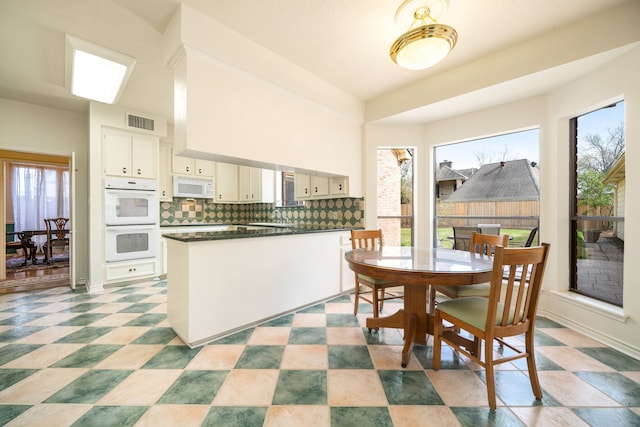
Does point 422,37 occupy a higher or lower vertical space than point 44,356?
higher

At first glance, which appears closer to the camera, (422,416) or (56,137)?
(422,416)

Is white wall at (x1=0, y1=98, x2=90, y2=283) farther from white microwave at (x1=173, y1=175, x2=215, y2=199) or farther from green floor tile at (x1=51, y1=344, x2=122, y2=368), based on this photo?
green floor tile at (x1=51, y1=344, x2=122, y2=368)

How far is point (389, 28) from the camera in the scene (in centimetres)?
230

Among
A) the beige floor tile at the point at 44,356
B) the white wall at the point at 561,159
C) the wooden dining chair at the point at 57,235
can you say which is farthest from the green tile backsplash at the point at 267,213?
the wooden dining chair at the point at 57,235

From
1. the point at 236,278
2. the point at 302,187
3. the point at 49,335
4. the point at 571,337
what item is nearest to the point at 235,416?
the point at 236,278

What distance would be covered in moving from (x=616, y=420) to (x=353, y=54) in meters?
3.36

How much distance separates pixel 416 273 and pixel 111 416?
196 cm

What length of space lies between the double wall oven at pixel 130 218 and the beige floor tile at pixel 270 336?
110 inches

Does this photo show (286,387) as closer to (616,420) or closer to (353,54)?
(616,420)

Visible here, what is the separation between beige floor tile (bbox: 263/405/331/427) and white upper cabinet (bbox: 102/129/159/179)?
160 inches

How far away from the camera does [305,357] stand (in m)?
2.02

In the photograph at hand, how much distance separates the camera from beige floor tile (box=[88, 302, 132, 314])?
2.97 m

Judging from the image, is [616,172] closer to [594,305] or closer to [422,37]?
[594,305]

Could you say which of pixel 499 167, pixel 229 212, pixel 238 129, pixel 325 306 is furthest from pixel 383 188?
pixel 229 212
